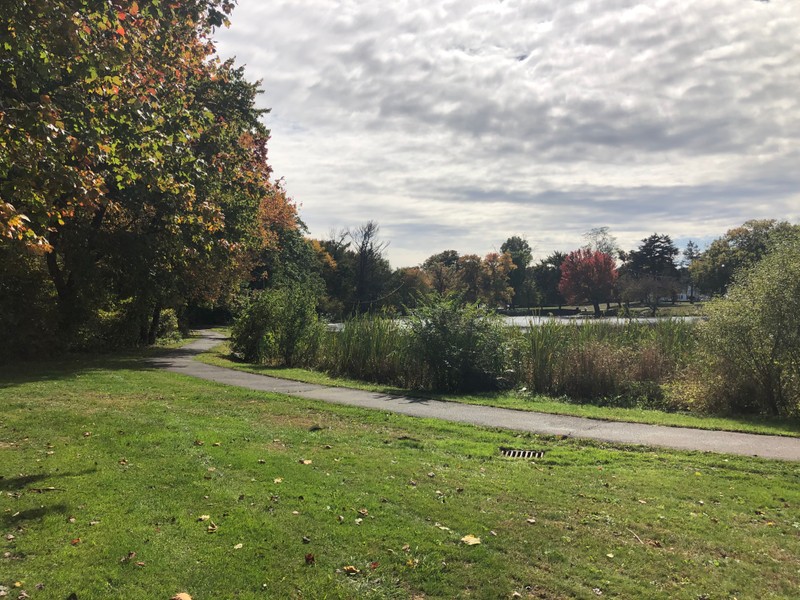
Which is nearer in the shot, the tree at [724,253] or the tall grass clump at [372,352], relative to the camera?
the tall grass clump at [372,352]

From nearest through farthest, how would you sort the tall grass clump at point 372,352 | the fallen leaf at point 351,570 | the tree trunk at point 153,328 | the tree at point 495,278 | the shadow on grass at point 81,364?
the fallen leaf at point 351,570, the shadow on grass at point 81,364, the tall grass clump at point 372,352, the tree trunk at point 153,328, the tree at point 495,278

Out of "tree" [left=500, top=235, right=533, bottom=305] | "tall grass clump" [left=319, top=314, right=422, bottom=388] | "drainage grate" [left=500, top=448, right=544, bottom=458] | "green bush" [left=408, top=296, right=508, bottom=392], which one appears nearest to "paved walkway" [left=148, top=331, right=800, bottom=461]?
"drainage grate" [left=500, top=448, right=544, bottom=458]

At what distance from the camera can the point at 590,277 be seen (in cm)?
6794

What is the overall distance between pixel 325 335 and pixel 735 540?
15.4 m

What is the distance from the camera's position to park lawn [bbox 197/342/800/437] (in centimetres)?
971

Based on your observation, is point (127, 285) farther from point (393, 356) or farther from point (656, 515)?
Result: point (656, 515)

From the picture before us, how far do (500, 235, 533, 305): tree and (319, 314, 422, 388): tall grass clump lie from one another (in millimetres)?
59578

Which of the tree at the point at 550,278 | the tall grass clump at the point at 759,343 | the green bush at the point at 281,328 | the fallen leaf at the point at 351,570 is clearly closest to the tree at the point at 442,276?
the tree at the point at 550,278

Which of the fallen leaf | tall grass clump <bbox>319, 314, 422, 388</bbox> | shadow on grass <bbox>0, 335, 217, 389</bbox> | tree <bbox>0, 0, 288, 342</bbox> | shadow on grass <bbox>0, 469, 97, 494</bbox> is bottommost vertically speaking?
the fallen leaf

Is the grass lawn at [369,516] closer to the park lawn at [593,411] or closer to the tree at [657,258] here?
the park lawn at [593,411]

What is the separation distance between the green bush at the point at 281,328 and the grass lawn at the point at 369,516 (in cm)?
1112

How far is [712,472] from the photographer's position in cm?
671

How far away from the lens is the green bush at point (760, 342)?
35.5ft

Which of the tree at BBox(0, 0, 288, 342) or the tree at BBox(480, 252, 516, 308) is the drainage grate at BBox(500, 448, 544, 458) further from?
the tree at BBox(480, 252, 516, 308)
